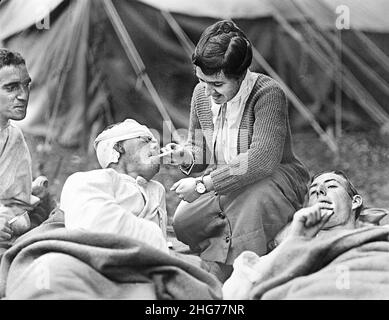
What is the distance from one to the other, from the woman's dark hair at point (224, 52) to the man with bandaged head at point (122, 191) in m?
0.42

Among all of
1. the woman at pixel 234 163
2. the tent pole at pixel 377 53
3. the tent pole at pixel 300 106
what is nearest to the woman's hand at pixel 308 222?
the woman at pixel 234 163

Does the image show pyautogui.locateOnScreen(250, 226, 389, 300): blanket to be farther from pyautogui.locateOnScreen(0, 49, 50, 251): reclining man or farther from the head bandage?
pyautogui.locateOnScreen(0, 49, 50, 251): reclining man

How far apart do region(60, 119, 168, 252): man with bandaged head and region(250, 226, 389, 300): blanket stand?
0.51 m

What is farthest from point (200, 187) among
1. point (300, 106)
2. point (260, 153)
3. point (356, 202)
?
point (356, 202)

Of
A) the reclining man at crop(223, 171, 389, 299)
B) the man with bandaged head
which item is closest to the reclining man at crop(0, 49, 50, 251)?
the man with bandaged head

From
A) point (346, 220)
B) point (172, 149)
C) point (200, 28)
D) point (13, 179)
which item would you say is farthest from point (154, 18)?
point (346, 220)

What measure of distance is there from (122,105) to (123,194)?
0.49m

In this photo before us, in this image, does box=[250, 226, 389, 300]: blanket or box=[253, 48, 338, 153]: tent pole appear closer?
box=[250, 226, 389, 300]: blanket

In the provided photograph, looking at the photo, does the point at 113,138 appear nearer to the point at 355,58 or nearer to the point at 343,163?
the point at 343,163

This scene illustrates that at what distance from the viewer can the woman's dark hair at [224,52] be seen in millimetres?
4766

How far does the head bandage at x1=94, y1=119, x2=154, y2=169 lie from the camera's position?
190 inches

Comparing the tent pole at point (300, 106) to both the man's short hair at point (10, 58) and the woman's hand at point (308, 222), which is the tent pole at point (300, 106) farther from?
the man's short hair at point (10, 58)

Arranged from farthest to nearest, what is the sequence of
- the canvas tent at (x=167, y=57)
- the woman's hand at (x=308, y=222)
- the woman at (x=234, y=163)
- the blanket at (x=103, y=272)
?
the canvas tent at (x=167, y=57) → the woman at (x=234, y=163) → the woman's hand at (x=308, y=222) → the blanket at (x=103, y=272)

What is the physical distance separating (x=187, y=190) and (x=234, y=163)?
0.24 metres
